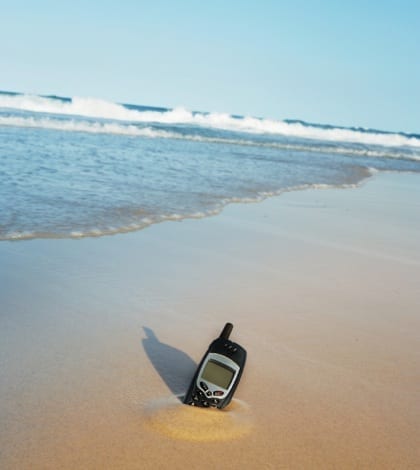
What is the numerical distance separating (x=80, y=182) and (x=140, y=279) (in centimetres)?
424

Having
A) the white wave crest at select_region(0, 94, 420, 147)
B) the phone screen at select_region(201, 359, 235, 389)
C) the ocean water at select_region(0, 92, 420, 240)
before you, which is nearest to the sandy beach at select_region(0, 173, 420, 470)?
the phone screen at select_region(201, 359, 235, 389)

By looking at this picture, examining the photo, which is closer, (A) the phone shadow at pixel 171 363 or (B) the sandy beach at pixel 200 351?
(B) the sandy beach at pixel 200 351

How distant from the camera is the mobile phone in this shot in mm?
1964

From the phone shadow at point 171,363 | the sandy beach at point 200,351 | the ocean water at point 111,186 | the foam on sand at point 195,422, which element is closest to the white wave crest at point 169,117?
the ocean water at point 111,186

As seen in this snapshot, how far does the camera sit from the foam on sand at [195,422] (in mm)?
1941

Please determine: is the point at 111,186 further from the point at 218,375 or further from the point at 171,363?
the point at 218,375

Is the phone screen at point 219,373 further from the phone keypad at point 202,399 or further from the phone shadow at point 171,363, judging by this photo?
the phone shadow at point 171,363

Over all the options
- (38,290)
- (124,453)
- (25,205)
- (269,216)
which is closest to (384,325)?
(124,453)

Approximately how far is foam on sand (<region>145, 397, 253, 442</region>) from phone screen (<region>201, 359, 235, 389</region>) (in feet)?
0.49

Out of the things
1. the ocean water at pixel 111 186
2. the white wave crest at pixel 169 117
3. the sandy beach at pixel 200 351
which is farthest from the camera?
the white wave crest at pixel 169 117

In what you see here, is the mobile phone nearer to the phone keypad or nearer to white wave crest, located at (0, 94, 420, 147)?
the phone keypad

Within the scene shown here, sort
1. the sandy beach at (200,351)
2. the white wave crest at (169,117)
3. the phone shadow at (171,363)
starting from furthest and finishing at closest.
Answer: the white wave crest at (169,117) < the phone shadow at (171,363) < the sandy beach at (200,351)

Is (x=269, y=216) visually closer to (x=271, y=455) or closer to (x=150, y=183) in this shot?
(x=150, y=183)

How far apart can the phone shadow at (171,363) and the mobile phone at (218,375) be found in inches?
Answer: 9.0
